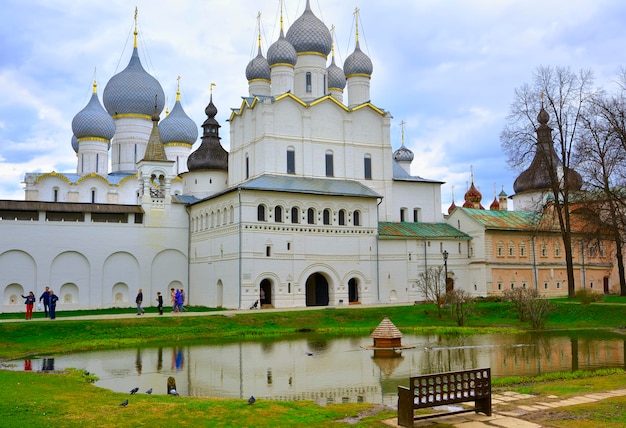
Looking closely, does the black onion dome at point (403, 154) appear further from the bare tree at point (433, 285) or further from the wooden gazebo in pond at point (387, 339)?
Result: the wooden gazebo in pond at point (387, 339)

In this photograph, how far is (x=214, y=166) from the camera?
45.5 meters

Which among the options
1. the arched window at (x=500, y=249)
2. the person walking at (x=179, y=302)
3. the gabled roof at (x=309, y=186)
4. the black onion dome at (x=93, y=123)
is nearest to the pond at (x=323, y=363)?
the person walking at (x=179, y=302)

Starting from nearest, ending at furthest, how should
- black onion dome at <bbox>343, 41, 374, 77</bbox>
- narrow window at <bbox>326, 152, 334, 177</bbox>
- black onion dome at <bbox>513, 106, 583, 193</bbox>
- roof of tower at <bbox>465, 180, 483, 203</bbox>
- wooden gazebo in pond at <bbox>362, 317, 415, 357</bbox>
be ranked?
wooden gazebo in pond at <bbox>362, 317, 415, 357</bbox>
black onion dome at <bbox>513, 106, 583, 193</bbox>
narrow window at <bbox>326, 152, 334, 177</bbox>
black onion dome at <bbox>343, 41, 374, 77</bbox>
roof of tower at <bbox>465, 180, 483, 203</bbox>

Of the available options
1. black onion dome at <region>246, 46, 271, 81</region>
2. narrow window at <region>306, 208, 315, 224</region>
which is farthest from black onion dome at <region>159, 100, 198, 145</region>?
narrow window at <region>306, 208, 315, 224</region>

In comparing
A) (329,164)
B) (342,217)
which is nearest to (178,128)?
(329,164)

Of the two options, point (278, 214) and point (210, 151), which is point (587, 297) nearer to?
point (278, 214)

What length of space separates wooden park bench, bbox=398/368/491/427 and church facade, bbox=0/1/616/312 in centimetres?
2556

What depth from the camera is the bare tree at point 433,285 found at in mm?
30281

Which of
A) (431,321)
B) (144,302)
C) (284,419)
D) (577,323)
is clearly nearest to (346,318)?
(431,321)

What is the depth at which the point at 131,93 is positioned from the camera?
52344 millimetres

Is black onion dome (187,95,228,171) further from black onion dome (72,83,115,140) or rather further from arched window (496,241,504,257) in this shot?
Result: arched window (496,241,504,257)

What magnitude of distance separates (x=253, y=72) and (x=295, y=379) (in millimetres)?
35104

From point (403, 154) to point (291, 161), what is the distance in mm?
18077

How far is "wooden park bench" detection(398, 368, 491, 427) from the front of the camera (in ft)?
29.3
